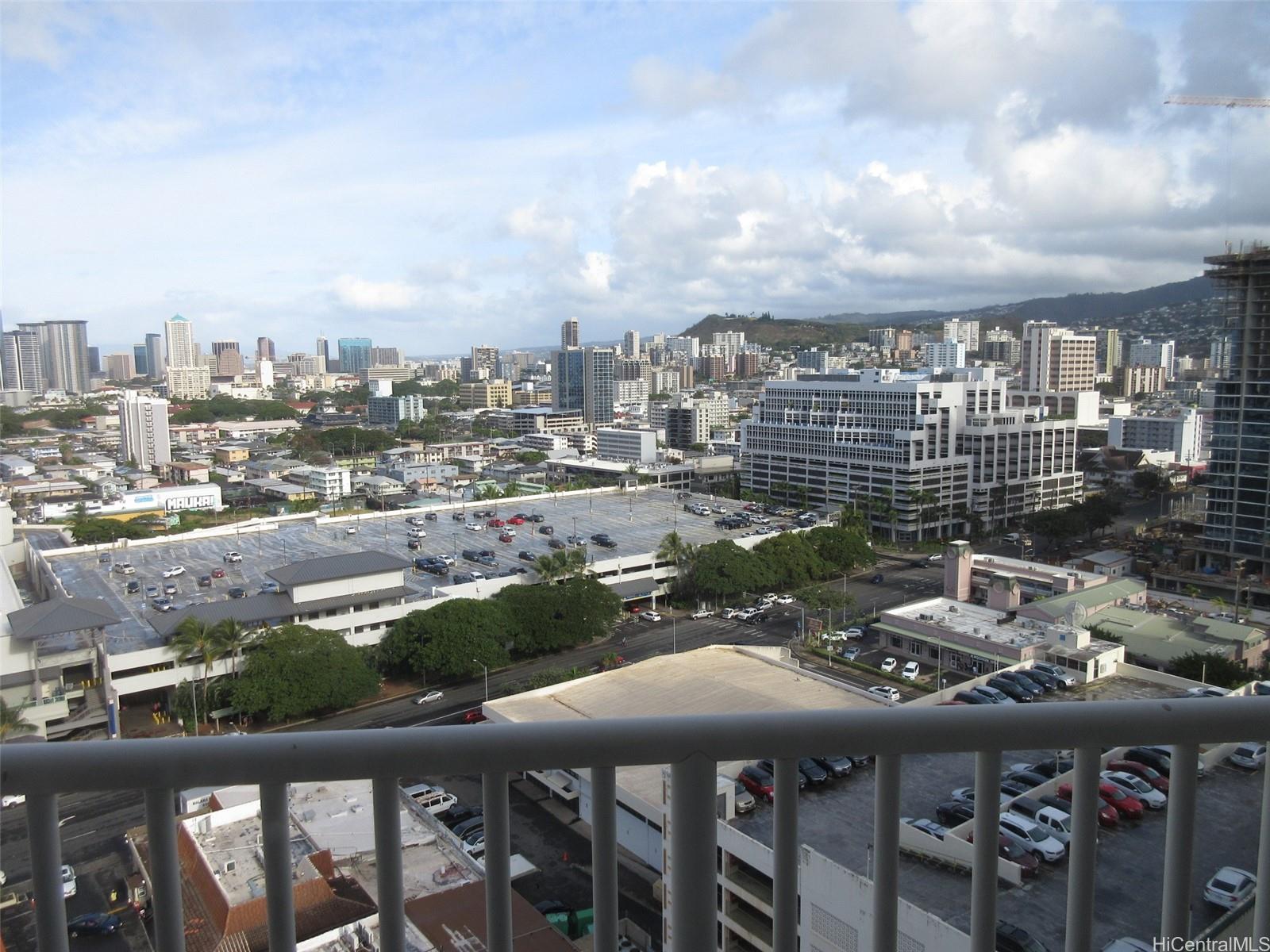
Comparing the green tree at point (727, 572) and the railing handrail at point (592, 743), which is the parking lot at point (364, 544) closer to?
the green tree at point (727, 572)

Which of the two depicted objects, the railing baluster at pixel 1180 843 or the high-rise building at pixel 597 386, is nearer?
the railing baluster at pixel 1180 843

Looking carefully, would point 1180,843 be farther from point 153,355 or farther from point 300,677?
point 153,355

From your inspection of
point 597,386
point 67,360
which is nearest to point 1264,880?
point 597,386

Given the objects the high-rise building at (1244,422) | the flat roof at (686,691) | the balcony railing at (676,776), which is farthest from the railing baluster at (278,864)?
the high-rise building at (1244,422)

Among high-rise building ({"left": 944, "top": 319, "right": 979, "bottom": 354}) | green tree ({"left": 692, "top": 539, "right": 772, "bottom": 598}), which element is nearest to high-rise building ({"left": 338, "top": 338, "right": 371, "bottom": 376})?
high-rise building ({"left": 944, "top": 319, "right": 979, "bottom": 354})

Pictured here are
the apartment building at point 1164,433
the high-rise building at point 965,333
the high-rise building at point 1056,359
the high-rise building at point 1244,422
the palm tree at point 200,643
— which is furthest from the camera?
the high-rise building at point 965,333

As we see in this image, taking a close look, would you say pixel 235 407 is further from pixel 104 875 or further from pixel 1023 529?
pixel 104 875
